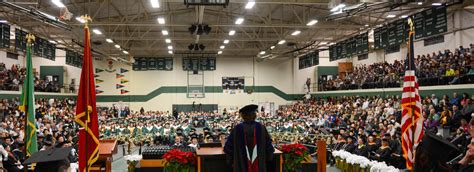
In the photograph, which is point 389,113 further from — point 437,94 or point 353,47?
point 353,47

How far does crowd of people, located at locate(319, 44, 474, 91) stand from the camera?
1644 centimetres

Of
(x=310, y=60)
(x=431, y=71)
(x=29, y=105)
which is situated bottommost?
(x=29, y=105)

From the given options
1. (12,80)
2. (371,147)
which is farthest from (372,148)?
(12,80)

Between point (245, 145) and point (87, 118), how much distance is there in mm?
2196

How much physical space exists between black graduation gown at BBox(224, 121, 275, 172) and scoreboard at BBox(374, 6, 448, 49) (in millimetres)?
11004

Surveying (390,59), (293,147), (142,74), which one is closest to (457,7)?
(390,59)

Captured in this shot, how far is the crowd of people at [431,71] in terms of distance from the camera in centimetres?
1644

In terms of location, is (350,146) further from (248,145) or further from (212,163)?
(248,145)

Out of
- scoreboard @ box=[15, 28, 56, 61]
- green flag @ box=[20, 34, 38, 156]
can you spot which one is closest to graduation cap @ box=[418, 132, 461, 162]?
green flag @ box=[20, 34, 38, 156]

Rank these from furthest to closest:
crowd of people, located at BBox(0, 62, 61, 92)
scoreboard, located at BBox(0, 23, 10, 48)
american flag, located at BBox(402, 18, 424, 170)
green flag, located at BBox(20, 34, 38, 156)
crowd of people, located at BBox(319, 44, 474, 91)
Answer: crowd of people, located at BBox(0, 62, 61, 92), scoreboard, located at BBox(0, 23, 10, 48), crowd of people, located at BBox(319, 44, 474, 91), green flag, located at BBox(20, 34, 38, 156), american flag, located at BBox(402, 18, 424, 170)

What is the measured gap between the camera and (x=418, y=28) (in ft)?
51.2

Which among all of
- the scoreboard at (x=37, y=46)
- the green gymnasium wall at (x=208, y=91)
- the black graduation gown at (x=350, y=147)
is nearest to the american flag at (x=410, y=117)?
the black graduation gown at (x=350, y=147)

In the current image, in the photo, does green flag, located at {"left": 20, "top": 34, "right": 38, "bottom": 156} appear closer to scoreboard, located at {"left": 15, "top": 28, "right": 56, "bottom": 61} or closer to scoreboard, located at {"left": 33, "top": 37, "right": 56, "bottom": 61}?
scoreboard, located at {"left": 15, "top": 28, "right": 56, "bottom": 61}

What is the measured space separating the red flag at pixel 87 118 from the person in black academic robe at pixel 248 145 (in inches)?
73.2
